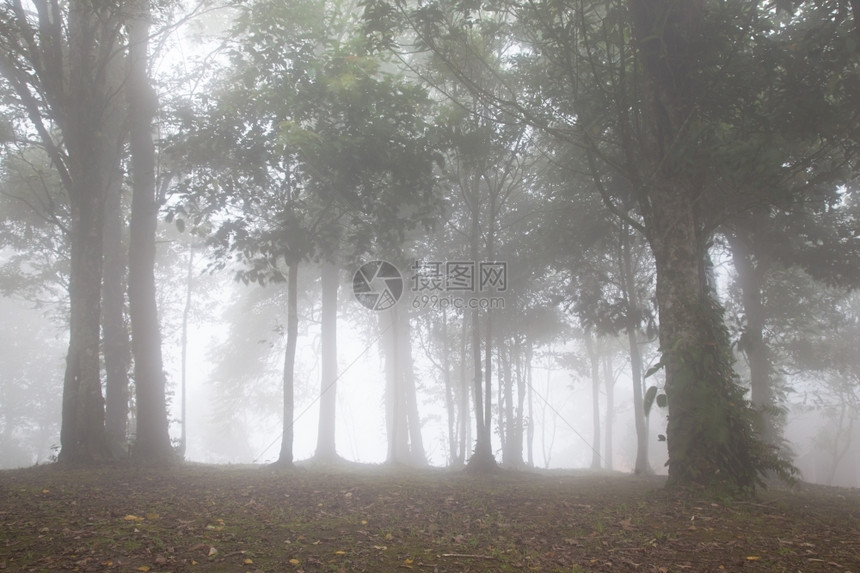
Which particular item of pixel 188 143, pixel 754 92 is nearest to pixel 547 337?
pixel 754 92

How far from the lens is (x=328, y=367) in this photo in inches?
725

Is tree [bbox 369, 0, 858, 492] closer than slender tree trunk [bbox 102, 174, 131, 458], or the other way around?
tree [bbox 369, 0, 858, 492]

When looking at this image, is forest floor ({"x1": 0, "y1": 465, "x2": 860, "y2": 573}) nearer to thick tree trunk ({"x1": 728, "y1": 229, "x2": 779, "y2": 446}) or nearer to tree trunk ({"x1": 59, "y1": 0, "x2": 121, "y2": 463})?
tree trunk ({"x1": 59, "y1": 0, "x2": 121, "y2": 463})

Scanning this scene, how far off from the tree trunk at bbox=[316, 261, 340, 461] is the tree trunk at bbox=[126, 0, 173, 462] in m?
6.13

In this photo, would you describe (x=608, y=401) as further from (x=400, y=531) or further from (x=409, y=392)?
(x=400, y=531)

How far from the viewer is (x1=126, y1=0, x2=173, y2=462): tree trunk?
1176 cm

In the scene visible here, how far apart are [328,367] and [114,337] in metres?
6.87

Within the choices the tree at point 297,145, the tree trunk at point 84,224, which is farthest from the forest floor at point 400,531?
the tree at point 297,145

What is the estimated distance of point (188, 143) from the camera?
10.8 m

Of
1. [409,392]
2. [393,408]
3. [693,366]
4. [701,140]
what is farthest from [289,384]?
[409,392]

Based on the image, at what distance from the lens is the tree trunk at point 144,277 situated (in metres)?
11.8

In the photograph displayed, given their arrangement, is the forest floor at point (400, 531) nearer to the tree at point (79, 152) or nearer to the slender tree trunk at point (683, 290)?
the slender tree trunk at point (683, 290)

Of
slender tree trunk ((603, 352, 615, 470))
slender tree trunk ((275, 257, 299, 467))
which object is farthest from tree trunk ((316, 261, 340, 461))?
slender tree trunk ((603, 352, 615, 470))

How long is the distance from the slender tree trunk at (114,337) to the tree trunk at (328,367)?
5.95m
